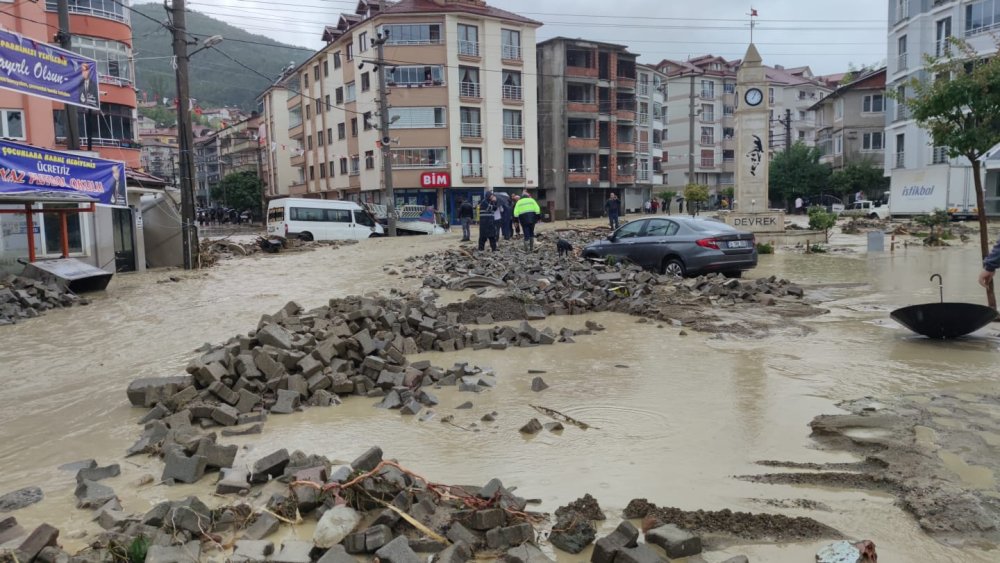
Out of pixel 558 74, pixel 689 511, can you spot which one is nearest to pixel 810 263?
pixel 689 511

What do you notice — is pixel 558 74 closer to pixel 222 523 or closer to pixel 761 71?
pixel 761 71

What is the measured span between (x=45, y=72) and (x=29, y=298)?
16.9 feet

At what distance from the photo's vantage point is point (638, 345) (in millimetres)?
8898

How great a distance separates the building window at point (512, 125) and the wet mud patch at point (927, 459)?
47.9 meters

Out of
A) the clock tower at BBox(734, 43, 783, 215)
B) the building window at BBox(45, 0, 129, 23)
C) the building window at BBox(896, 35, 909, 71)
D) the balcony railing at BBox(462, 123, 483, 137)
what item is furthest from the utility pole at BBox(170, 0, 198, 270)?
the building window at BBox(896, 35, 909, 71)

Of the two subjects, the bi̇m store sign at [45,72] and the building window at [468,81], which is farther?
the building window at [468,81]

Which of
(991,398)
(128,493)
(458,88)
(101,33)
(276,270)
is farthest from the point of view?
(458,88)

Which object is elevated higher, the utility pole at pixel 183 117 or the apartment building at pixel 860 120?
the apartment building at pixel 860 120

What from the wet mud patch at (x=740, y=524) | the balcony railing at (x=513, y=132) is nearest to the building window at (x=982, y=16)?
the balcony railing at (x=513, y=132)

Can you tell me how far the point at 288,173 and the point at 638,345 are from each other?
69453mm

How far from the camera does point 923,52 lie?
41781mm

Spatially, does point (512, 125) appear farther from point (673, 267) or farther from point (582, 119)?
point (673, 267)

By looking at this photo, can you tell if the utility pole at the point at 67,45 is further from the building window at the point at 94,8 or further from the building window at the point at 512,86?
the building window at the point at 512,86

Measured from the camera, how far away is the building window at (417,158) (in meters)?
49.2
